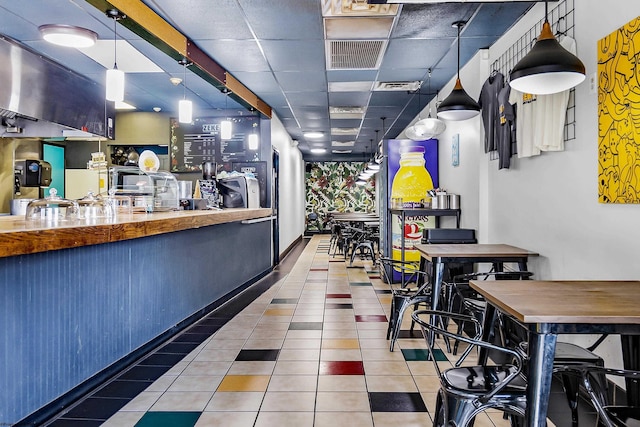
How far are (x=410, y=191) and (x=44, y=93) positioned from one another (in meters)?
4.81

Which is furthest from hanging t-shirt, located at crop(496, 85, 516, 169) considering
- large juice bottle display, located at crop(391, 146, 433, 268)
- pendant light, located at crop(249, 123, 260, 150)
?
pendant light, located at crop(249, 123, 260, 150)

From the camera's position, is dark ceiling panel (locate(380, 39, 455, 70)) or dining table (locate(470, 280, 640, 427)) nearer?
dining table (locate(470, 280, 640, 427))

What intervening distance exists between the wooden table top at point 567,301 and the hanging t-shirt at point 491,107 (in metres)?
2.52

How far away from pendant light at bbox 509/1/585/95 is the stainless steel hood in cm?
452

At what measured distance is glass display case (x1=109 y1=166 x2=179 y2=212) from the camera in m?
4.57

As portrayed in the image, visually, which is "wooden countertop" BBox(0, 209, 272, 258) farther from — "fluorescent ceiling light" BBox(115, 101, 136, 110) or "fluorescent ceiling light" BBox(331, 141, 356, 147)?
"fluorescent ceiling light" BBox(331, 141, 356, 147)

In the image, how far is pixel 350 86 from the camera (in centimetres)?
668

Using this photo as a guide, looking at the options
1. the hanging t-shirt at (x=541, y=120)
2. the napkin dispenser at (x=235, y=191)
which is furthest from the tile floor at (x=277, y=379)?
the napkin dispenser at (x=235, y=191)

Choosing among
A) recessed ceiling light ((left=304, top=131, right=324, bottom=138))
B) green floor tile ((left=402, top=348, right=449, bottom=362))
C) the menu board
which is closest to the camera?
green floor tile ((left=402, top=348, right=449, bottom=362))

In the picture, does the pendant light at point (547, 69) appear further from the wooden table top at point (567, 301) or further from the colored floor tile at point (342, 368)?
the colored floor tile at point (342, 368)

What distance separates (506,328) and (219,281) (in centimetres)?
324

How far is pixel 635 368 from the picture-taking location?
205cm

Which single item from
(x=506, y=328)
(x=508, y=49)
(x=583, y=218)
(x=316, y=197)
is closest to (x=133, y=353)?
(x=506, y=328)

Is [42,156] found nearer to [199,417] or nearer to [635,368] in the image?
[199,417]
